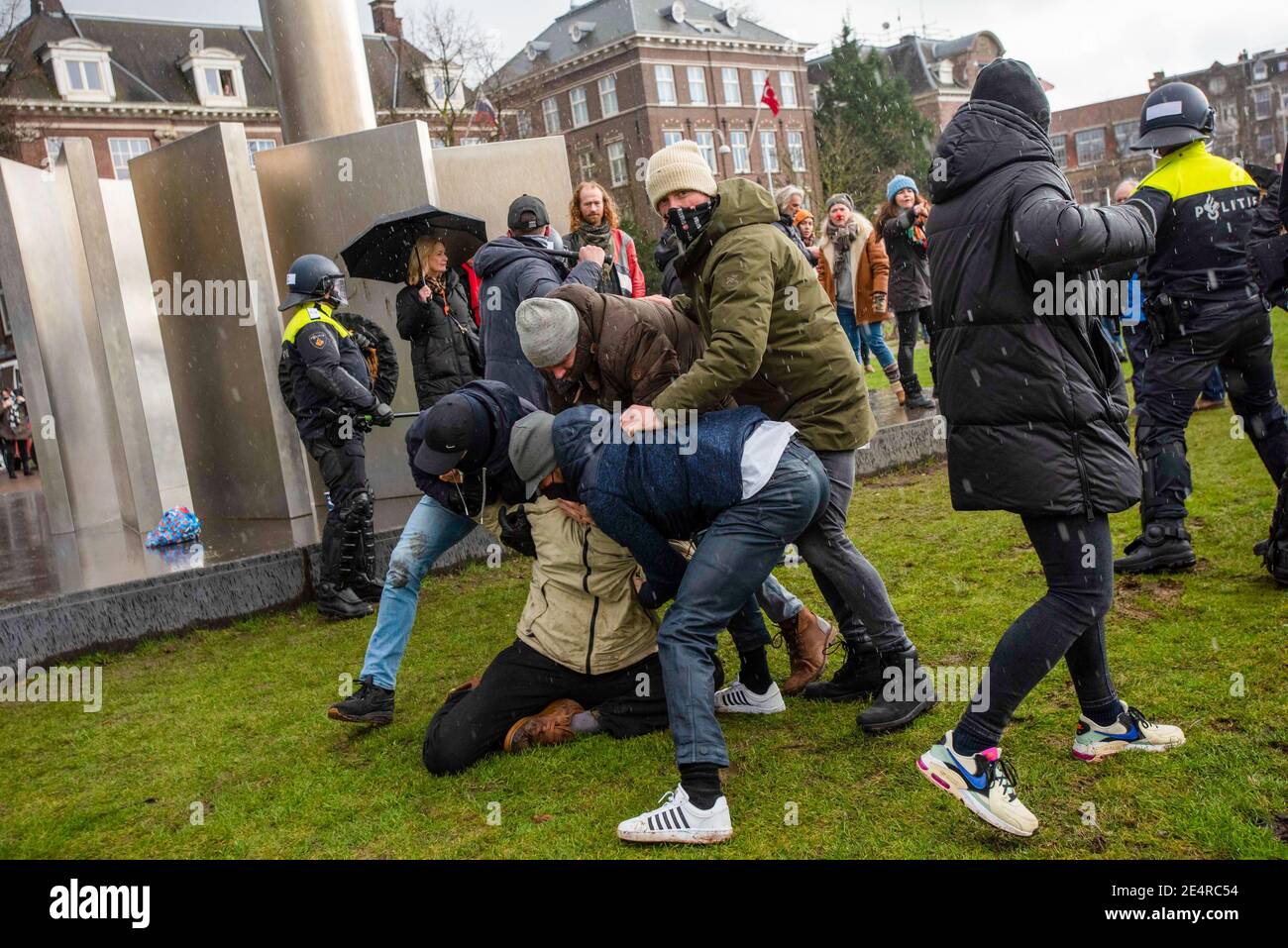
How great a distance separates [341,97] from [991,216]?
8.53 metres

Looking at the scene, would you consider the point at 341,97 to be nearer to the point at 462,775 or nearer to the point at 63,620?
the point at 63,620

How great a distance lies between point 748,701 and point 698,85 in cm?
5638

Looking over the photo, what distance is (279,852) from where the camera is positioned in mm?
3977

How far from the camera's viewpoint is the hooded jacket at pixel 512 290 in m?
5.95

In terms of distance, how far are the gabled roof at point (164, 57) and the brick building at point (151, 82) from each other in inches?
1.6

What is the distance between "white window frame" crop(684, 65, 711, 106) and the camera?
57.0 m

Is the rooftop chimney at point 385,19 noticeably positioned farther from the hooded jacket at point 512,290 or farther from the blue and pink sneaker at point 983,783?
the blue and pink sneaker at point 983,783

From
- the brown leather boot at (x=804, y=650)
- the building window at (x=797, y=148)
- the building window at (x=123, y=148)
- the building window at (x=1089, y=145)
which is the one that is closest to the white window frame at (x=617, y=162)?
the building window at (x=797, y=148)

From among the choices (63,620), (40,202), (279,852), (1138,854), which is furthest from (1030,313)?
(40,202)

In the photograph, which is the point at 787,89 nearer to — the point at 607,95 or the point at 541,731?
the point at 607,95

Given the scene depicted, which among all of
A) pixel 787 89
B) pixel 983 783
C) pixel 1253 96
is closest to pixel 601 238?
pixel 983 783

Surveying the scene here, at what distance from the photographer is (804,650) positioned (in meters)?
4.99

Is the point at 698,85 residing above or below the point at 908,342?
above

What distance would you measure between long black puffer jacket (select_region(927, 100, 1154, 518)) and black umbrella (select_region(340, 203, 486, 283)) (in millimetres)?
4722
